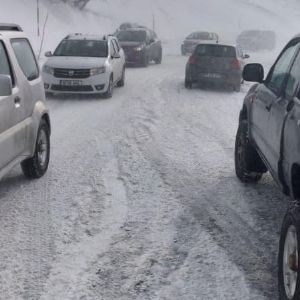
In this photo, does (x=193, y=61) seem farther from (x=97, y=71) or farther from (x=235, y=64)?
(x=97, y=71)

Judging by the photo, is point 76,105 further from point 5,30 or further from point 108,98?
point 5,30

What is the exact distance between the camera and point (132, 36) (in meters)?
24.2

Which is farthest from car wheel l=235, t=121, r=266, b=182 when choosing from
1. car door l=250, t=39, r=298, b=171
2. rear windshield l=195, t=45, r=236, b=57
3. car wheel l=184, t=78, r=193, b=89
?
rear windshield l=195, t=45, r=236, b=57

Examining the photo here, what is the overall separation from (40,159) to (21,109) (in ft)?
3.54

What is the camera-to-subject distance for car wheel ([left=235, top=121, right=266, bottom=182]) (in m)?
6.41

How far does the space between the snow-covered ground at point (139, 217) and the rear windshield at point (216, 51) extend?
5294 mm

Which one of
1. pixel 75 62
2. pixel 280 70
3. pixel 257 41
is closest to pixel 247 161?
pixel 280 70

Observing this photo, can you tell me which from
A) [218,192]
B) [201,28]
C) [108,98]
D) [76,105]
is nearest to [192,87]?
[108,98]

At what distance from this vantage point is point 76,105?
12.5 m

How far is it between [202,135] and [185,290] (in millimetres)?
5685

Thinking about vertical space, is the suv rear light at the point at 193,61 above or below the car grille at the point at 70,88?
above

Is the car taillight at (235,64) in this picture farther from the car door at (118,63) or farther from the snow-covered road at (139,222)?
the snow-covered road at (139,222)

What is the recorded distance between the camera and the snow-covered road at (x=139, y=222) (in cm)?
400

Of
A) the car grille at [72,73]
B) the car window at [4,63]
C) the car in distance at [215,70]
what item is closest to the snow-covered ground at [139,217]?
the car window at [4,63]
